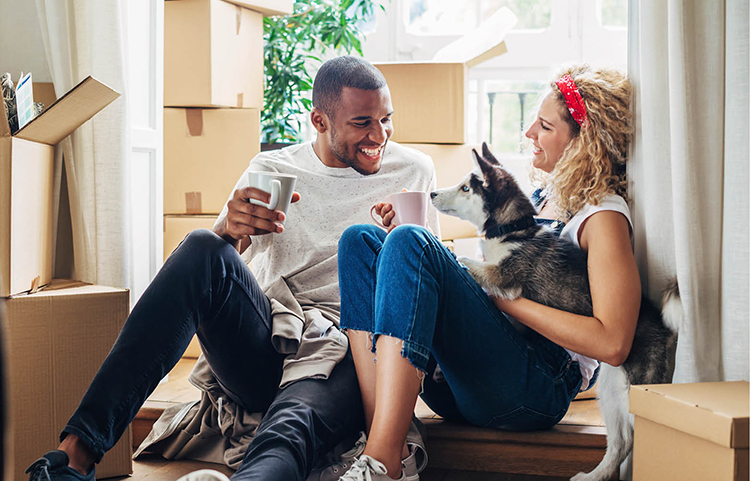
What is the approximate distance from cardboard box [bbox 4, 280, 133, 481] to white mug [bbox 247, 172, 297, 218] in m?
0.43

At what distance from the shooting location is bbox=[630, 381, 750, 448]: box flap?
94 centimetres

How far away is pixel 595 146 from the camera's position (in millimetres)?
1382

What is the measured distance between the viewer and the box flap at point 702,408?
3.09 feet

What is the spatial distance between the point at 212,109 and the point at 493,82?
211 centimetres

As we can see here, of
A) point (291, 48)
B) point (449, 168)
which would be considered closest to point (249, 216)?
point (449, 168)

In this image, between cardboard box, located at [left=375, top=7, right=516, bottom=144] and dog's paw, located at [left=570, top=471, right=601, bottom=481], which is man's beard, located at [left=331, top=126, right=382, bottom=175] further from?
dog's paw, located at [left=570, top=471, right=601, bottom=481]

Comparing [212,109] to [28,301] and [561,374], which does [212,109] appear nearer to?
[28,301]

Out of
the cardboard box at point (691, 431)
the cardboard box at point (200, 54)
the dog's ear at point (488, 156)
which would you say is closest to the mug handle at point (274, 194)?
the dog's ear at point (488, 156)

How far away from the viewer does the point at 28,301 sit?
4.58ft

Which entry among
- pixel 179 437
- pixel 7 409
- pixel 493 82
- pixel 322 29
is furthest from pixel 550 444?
pixel 493 82

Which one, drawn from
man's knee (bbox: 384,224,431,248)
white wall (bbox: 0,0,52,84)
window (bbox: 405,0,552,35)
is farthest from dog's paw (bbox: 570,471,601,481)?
window (bbox: 405,0,552,35)

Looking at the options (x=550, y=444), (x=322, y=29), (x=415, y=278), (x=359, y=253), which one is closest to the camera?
(x=415, y=278)

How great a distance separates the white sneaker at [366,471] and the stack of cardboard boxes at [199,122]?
1367 millimetres

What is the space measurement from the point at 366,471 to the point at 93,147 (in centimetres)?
110
